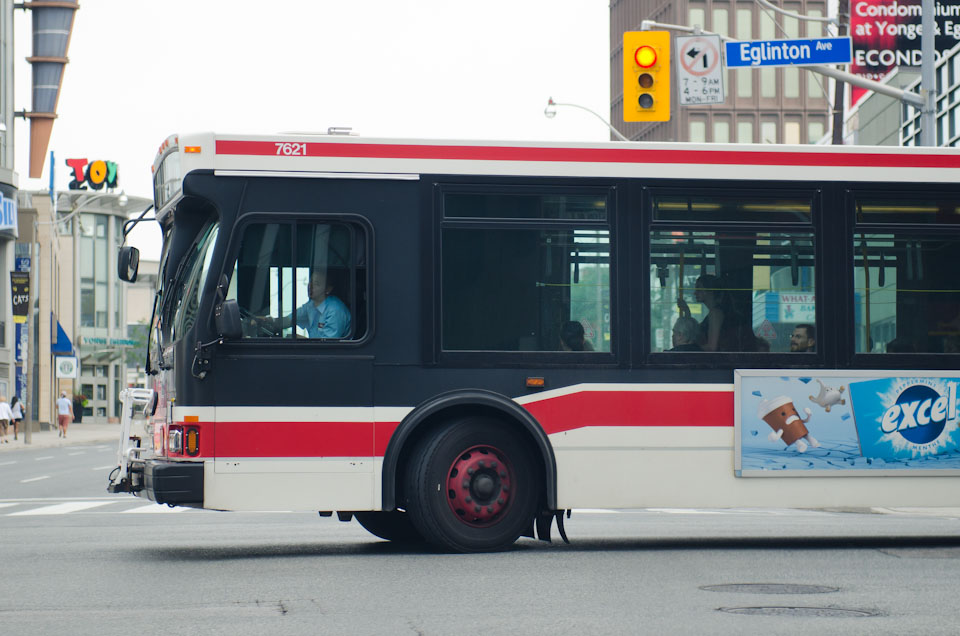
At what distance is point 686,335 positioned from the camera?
11.2m

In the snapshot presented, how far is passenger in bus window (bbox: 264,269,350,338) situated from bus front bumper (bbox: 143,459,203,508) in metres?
1.17

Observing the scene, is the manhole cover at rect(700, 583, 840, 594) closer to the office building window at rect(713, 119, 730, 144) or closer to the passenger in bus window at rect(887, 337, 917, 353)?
the passenger in bus window at rect(887, 337, 917, 353)

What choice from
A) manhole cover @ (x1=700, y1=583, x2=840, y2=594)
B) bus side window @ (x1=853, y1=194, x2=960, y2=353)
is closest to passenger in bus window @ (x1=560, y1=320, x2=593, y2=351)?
bus side window @ (x1=853, y1=194, x2=960, y2=353)

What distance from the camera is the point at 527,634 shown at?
23.2 ft

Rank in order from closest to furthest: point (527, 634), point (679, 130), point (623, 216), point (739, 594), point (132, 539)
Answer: point (527, 634) → point (739, 594) → point (623, 216) → point (132, 539) → point (679, 130)

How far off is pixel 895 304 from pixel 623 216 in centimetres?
224

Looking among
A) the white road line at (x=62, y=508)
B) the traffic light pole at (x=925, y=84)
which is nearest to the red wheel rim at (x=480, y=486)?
the white road line at (x=62, y=508)

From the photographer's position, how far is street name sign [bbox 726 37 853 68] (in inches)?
755

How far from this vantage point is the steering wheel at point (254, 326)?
1077 centimetres

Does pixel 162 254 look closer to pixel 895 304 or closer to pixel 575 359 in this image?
pixel 575 359

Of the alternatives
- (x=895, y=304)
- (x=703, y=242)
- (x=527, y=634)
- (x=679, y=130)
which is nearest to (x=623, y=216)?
(x=703, y=242)

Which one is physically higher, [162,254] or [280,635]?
[162,254]

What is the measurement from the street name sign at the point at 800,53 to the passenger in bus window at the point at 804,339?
842 cm

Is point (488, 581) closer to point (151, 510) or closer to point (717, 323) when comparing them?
point (717, 323)
